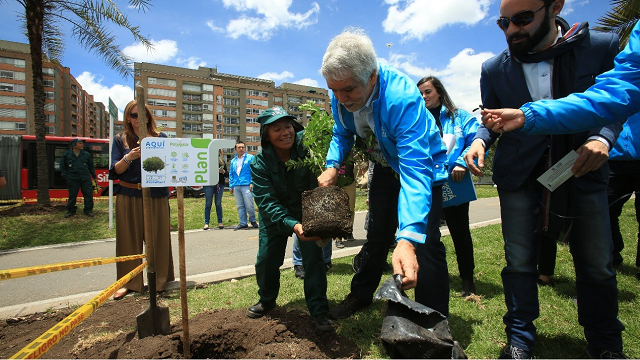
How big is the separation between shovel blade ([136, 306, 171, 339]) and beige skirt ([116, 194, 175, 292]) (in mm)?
1165

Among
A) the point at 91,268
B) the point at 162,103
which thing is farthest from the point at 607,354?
the point at 162,103

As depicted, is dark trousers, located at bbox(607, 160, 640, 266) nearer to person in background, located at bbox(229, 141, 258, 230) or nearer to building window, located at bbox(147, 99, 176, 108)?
person in background, located at bbox(229, 141, 258, 230)

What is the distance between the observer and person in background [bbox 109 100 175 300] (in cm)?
377

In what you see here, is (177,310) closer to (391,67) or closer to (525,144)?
(391,67)

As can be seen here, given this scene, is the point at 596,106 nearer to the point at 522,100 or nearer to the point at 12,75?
the point at 522,100

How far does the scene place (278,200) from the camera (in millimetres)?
3174

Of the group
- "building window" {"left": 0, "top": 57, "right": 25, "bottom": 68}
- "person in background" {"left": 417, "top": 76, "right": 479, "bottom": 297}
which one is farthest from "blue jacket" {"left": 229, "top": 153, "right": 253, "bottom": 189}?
"building window" {"left": 0, "top": 57, "right": 25, "bottom": 68}

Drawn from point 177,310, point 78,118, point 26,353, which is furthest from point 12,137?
point 78,118

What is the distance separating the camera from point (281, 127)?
2.98 m

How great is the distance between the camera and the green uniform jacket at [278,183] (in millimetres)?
3105

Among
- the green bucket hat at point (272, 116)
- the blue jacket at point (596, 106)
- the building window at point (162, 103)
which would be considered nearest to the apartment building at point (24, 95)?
the building window at point (162, 103)

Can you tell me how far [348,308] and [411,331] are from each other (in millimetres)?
1786

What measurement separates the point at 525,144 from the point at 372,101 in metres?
0.99

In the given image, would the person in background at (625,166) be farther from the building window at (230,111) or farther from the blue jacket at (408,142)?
the building window at (230,111)
